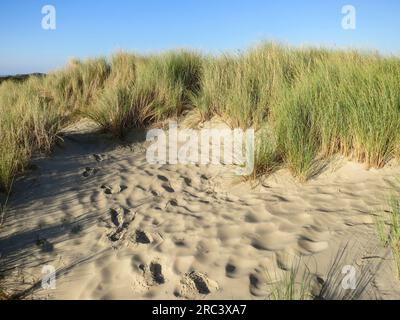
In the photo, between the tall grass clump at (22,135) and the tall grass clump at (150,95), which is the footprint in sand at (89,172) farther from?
the tall grass clump at (150,95)

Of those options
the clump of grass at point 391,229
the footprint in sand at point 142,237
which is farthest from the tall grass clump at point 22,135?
the clump of grass at point 391,229

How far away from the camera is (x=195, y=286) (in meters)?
2.93

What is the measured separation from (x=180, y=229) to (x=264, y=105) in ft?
9.16

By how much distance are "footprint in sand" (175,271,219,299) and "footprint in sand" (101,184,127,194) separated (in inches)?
75.8

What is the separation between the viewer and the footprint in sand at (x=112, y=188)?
4.70 meters

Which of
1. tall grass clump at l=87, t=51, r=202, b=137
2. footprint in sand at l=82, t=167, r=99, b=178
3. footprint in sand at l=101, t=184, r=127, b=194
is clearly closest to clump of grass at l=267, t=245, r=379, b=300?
footprint in sand at l=101, t=184, r=127, b=194

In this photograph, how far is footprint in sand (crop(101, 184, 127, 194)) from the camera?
15.4ft

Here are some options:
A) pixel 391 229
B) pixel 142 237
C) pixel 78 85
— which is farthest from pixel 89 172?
pixel 78 85

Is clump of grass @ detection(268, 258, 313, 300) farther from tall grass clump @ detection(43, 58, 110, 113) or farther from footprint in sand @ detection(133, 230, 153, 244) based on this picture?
tall grass clump @ detection(43, 58, 110, 113)

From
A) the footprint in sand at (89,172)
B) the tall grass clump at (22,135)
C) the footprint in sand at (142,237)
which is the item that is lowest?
the footprint in sand at (142,237)

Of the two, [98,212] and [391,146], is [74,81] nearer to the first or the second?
[98,212]

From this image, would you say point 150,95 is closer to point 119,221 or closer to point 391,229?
point 119,221

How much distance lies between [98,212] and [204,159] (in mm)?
1796
